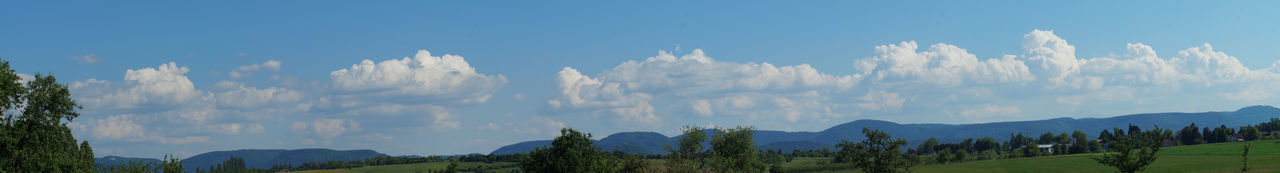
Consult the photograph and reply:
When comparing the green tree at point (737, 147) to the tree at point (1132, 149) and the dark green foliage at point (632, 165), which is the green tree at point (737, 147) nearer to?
the dark green foliage at point (632, 165)

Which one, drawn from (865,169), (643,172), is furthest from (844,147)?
(643,172)

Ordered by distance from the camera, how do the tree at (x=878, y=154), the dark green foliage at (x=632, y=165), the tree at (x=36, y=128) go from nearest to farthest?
the tree at (x=36, y=128) < the dark green foliage at (x=632, y=165) < the tree at (x=878, y=154)

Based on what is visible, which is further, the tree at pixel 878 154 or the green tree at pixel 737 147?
the green tree at pixel 737 147

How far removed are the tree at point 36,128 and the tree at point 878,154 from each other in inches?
2196

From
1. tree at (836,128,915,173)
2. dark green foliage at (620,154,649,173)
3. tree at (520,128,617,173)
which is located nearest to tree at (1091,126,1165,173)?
tree at (836,128,915,173)

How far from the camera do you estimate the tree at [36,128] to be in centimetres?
4900

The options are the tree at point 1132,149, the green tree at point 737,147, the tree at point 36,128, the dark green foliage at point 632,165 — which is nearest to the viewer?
the tree at point 36,128

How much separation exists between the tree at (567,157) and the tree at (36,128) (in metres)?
27.6

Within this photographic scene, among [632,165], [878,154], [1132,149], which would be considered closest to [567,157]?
[632,165]

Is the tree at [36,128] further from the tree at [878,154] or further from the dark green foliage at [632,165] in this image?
the tree at [878,154]

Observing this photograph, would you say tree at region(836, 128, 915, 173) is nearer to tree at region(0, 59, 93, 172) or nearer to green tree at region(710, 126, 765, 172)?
green tree at region(710, 126, 765, 172)

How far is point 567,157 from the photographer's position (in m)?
54.2

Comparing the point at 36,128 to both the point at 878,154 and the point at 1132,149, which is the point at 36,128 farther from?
the point at 1132,149

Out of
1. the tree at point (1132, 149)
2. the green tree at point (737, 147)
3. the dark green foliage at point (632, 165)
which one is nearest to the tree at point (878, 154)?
the tree at point (1132, 149)
